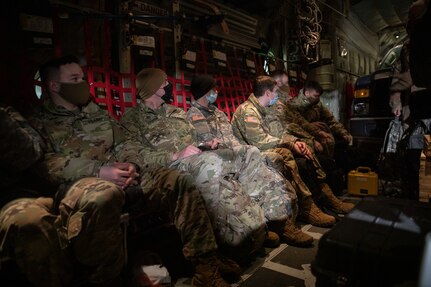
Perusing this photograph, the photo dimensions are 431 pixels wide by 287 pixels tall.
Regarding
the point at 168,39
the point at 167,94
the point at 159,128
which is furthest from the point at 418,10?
the point at 168,39

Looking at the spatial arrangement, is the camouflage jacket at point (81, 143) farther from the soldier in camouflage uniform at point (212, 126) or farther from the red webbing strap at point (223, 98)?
the red webbing strap at point (223, 98)

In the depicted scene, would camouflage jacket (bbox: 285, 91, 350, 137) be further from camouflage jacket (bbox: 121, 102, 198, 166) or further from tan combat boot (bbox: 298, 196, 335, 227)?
camouflage jacket (bbox: 121, 102, 198, 166)

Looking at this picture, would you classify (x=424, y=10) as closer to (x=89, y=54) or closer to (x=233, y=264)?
(x=233, y=264)

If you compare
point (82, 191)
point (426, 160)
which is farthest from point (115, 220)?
point (426, 160)

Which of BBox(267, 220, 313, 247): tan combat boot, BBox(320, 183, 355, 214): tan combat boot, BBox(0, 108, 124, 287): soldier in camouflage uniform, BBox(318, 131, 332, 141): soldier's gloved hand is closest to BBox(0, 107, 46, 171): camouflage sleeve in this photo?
BBox(0, 108, 124, 287): soldier in camouflage uniform

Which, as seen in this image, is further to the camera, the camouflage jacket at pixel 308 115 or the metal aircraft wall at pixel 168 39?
the camouflage jacket at pixel 308 115

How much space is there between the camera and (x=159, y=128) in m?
2.65

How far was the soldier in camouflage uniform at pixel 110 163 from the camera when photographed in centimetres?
179

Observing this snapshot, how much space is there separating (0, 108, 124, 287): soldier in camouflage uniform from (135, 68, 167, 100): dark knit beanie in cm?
121

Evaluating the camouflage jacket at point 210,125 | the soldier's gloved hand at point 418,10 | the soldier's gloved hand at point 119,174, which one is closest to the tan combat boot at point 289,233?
the camouflage jacket at point 210,125

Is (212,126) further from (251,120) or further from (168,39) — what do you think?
(168,39)

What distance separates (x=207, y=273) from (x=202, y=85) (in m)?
2.07

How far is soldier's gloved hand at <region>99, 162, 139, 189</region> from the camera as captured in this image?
178 cm

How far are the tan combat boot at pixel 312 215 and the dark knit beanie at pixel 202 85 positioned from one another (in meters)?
1.61
